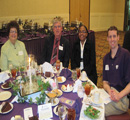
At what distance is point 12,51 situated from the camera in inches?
100.0

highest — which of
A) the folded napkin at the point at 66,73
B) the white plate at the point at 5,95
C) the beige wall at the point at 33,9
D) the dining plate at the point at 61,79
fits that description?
the beige wall at the point at 33,9

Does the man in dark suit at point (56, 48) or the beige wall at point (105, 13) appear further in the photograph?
the beige wall at point (105, 13)

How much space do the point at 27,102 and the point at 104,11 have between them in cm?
950

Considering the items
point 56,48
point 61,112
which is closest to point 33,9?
point 56,48

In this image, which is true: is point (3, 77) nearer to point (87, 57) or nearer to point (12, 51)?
point (12, 51)

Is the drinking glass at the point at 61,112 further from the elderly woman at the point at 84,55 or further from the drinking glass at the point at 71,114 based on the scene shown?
the elderly woman at the point at 84,55

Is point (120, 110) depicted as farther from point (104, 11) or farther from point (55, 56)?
point (104, 11)

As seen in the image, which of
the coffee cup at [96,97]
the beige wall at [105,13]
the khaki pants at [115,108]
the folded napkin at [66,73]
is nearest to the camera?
the coffee cup at [96,97]

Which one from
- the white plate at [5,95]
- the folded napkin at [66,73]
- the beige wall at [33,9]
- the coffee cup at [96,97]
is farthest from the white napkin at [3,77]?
the beige wall at [33,9]

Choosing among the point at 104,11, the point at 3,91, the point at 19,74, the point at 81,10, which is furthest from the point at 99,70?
the point at 104,11

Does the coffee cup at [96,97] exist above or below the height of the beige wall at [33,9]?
below

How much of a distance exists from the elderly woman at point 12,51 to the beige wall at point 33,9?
4.42m

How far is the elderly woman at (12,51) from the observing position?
2469mm

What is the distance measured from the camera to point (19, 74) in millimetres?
2020
